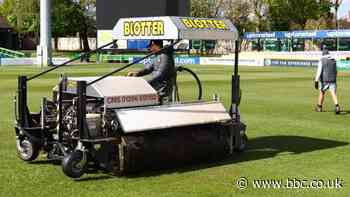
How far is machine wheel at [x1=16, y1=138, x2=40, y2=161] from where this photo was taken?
9969mm

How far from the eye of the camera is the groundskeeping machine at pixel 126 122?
911 centimetres

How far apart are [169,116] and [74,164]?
1.62m

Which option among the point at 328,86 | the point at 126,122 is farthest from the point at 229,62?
the point at 126,122

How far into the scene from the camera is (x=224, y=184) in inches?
349

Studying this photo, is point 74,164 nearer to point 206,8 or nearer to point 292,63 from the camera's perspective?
point 292,63

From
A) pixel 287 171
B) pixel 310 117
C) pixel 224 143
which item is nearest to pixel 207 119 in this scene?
pixel 224 143

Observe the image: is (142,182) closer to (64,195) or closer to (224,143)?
(64,195)

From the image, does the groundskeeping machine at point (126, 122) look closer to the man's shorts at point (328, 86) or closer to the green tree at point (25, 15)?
the man's shorts at point (328, 86)

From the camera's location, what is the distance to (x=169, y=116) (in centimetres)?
971

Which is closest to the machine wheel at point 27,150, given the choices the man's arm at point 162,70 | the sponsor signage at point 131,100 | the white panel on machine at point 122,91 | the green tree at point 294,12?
the white panel on machine at point 122,91

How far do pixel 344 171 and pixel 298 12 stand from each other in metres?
81.4

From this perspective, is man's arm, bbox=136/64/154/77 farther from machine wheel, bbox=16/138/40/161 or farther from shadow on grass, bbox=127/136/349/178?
machine wheel, bbox=16/138/40/161

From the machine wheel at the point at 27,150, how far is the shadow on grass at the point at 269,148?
1.68 m

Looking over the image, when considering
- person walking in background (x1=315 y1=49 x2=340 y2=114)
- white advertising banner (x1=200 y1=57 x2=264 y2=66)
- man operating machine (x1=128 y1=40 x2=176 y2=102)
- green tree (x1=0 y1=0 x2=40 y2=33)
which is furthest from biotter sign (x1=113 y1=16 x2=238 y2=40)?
green tree (x1=0 y1=0 x2=40 y2=33)
